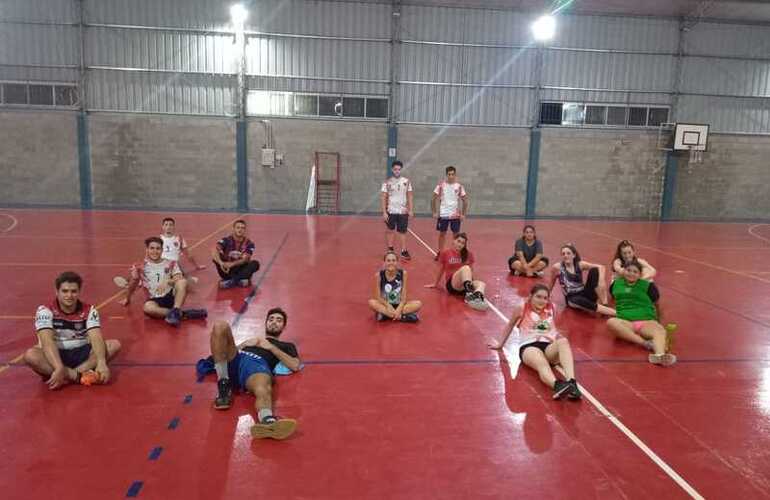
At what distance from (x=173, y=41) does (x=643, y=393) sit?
809 inches

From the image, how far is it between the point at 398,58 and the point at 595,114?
8.47 meters

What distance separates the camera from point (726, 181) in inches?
882

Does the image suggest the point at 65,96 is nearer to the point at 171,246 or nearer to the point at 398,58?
the point at 398,58

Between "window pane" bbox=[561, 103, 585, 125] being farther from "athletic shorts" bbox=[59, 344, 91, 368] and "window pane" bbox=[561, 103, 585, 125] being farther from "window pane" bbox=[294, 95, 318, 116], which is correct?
"athletic shorts" bbox=[59, 344, 91, 368]

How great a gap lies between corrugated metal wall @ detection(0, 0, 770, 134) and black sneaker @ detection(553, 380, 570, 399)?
17878mm

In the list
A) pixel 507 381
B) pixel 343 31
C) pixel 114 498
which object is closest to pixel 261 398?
pixel 114 498

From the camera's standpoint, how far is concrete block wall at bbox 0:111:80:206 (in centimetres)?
1988

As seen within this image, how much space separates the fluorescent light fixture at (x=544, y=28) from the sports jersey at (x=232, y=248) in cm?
1662

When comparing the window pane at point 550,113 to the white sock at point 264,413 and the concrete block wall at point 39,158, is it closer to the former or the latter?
the concrete block wall at point 39,158

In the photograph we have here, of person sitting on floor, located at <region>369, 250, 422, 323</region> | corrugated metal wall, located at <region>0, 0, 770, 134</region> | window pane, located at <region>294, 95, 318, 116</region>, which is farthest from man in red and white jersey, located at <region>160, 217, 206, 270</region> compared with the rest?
corrugated metal wall, located at <region>0, 0, 770, 134</region>

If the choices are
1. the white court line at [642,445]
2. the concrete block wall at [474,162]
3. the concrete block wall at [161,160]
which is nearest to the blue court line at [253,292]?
the white court line at [642,445]

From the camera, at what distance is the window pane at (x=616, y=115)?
21812 mm

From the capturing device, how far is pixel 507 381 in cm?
496

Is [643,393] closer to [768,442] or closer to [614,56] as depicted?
[768,442]
